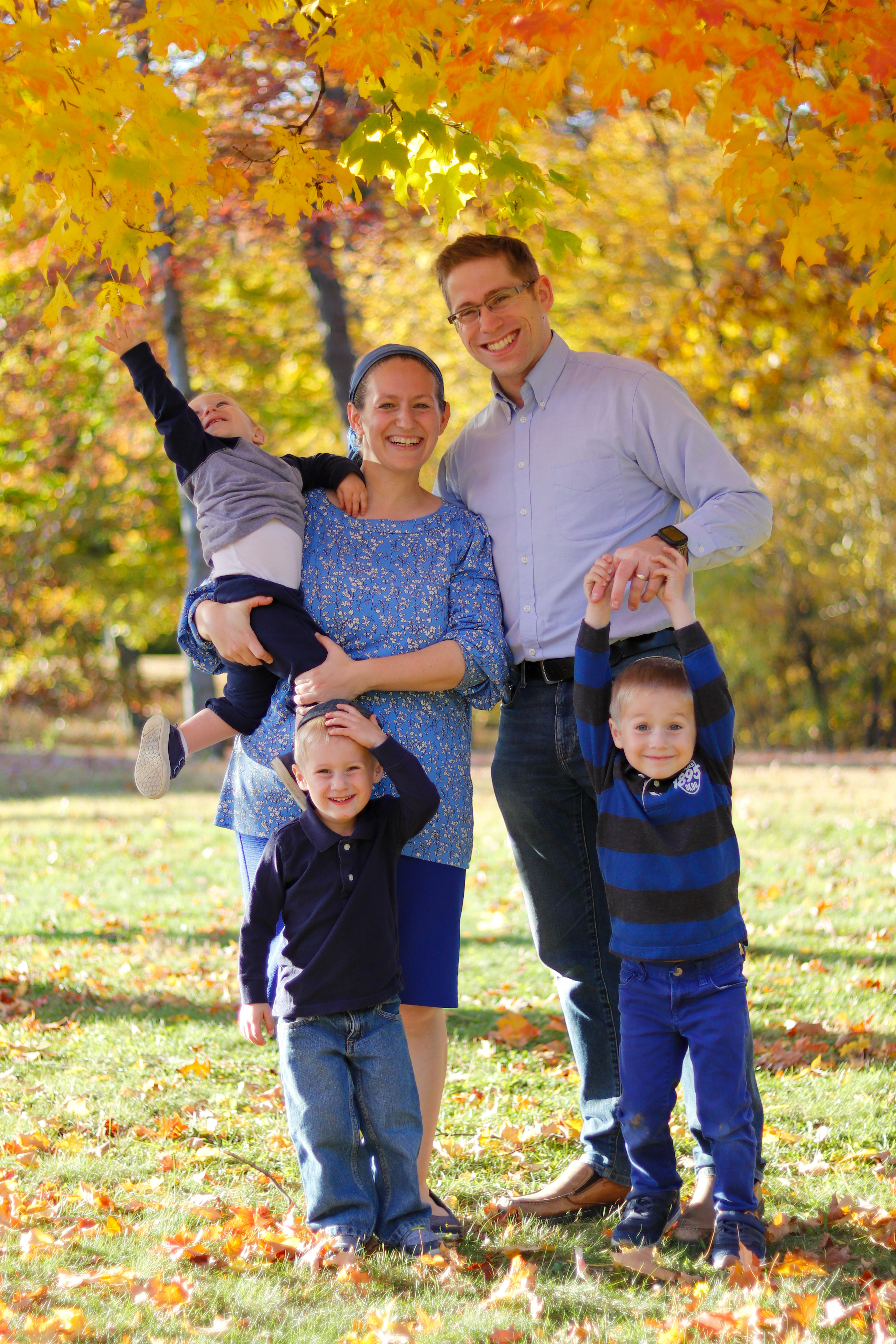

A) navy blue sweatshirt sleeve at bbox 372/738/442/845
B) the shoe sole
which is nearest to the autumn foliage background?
the shoe sole

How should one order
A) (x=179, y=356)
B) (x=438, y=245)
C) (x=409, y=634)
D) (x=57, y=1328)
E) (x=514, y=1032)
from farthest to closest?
(x=438, y=245) < (x=179, y=356) < (x=514, y=1032) < (x=409, y=634) < (x=57, y=1328)

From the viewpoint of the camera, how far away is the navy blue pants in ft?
10.6

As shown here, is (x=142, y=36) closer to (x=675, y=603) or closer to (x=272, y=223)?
(x=272, y=223)

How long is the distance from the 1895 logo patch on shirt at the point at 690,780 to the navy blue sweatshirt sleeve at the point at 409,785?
0.63 m

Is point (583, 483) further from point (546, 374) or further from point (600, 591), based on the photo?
point (600, 591)

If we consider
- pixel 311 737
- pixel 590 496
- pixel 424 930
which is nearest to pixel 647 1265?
pixel 424 930

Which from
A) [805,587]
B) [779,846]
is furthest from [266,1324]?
[805,587]

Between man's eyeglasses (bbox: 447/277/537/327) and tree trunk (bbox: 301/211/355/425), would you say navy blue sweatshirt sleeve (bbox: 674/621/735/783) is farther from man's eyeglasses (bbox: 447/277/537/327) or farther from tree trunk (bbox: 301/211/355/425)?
tree trunk (bbox: 301/211/355/425)

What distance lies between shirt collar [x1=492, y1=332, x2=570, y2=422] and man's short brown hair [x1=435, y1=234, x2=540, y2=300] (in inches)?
8.1

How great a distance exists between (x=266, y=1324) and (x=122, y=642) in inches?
944

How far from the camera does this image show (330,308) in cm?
1152

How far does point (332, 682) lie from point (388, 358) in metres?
0.93

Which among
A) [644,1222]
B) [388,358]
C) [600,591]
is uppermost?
[388,358]

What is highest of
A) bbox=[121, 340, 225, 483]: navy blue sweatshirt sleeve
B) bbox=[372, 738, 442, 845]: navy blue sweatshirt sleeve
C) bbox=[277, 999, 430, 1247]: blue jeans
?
bbox=[121, 340, 225, 483]: navy blue sweatshirt sleeve
